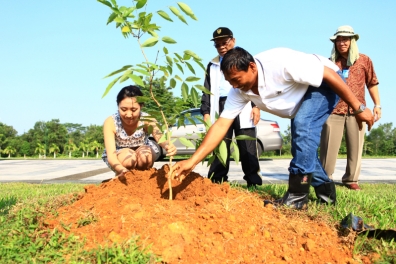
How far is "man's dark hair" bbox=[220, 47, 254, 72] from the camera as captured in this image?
9.52 ft

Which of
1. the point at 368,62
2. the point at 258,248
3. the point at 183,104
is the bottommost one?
the point at 258,248

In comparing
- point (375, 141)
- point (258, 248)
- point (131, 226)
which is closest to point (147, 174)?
point (131, 226)

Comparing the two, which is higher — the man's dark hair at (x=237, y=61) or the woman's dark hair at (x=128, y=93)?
the man's dark hair at (x=237, y=61)

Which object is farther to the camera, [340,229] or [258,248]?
[340,229]

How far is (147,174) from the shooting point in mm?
3553

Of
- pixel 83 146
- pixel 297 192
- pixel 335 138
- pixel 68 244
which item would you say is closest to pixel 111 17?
pixel 68 244

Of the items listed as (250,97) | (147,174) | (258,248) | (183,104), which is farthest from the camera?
(147,174)

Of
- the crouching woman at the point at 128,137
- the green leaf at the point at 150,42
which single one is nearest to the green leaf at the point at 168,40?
the green leaf at the point at 150,42

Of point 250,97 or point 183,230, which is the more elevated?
point 250,97

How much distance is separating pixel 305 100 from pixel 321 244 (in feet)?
4.45

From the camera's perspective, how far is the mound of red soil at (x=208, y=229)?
2324 millimetres

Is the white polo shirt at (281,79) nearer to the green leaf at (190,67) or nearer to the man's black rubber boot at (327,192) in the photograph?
the green leaf at (190,67)

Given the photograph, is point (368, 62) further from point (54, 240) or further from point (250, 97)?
point (54, 240)

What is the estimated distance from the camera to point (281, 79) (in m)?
3.14
